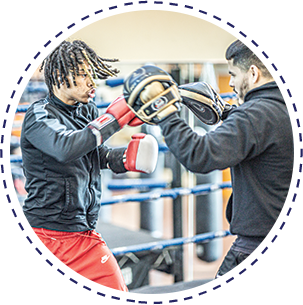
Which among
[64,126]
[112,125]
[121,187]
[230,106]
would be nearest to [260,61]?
[230,106]

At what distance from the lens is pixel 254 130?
127cm

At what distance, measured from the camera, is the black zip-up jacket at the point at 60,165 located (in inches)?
52.4

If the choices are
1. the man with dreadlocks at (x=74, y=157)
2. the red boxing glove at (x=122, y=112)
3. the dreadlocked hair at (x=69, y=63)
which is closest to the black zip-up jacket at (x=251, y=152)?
the red boxing glove at (x=122, y=112)

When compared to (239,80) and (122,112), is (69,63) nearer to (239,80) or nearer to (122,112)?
(122,112)

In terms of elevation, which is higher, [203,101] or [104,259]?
[203,101]

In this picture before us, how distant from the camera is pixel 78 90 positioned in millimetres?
1420

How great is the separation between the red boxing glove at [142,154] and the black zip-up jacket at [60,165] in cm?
6

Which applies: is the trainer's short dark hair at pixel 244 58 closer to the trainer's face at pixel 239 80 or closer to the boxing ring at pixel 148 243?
the trainer's face at pixel 239 80

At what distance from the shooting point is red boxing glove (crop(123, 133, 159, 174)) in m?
1.50

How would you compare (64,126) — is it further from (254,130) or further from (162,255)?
(162,255)

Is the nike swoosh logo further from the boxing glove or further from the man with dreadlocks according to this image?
the boxing glove

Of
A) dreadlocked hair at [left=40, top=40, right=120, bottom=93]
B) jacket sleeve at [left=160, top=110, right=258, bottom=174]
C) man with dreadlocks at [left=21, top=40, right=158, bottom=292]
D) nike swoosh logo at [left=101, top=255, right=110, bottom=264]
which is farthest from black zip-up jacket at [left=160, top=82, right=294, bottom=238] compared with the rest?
nike swoosh logo at [left=101, top=255, right=110, bottom=264]

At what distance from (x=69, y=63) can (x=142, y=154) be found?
16.8 inches

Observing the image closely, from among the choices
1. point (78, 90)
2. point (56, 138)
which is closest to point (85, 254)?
point (56, 138)
